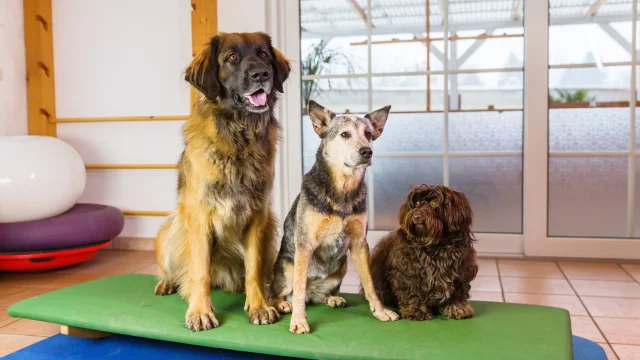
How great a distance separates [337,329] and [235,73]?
38.2 inches

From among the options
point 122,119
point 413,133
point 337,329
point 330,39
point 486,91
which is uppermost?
point 330,39

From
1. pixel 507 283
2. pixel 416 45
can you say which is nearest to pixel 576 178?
pixel 507 283

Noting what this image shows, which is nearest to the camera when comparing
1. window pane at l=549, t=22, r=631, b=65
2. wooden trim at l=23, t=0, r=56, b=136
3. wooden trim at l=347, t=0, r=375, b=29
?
window pane at l=549, t=22, r=631, b=65

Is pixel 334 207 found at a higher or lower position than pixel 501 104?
lower

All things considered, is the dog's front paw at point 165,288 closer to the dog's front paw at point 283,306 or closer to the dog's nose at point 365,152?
the dog's front paw at point 283,306

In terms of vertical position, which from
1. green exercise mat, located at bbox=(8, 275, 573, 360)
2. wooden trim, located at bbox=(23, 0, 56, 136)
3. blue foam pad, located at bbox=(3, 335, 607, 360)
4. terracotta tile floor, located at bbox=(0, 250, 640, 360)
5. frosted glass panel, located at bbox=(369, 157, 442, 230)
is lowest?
terracotta tile floor, located at bbox=(0, 250, 640, 360)

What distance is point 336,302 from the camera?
220 centimetres

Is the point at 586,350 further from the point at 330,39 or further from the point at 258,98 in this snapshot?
the point at 330,39

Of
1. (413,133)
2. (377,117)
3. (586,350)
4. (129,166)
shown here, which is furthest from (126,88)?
(586,350)

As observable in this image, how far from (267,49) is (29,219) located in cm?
224

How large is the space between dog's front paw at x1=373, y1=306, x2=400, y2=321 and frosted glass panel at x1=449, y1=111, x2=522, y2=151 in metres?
2.27

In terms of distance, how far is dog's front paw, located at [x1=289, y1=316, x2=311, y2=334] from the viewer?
1.89 m

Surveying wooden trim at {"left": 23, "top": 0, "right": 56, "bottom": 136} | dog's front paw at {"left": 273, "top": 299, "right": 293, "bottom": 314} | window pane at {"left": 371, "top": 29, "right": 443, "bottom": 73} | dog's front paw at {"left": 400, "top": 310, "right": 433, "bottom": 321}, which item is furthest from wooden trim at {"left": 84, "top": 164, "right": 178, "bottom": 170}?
dog's front paw at {"left": 400, "top": 310, "right": 433, "bottom": 321}

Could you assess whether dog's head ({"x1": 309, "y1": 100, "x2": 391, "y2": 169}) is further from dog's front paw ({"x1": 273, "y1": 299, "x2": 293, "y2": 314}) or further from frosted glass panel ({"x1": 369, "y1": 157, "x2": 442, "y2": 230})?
frosted glass panel ({"x1": 369, "y1": 157, "x2": 442, "y2": 230})
